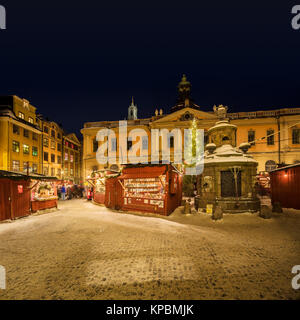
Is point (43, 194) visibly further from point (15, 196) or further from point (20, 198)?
point (15, 196)

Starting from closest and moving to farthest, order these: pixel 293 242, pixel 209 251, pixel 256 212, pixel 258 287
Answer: pixel 258 287, pixel 209 251, pixel 293 242, pixel 256 212

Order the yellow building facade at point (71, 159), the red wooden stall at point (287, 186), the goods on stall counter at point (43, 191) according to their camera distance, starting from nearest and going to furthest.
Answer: the red wooden stall at point (287, 186), the goods on stall counter at point (43, 191), the yellow building facade at point (71, 159)

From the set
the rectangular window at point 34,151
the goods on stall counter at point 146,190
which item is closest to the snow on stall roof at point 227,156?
the goods on stall counter at point 146,190

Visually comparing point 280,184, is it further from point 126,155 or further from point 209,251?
point 126,155

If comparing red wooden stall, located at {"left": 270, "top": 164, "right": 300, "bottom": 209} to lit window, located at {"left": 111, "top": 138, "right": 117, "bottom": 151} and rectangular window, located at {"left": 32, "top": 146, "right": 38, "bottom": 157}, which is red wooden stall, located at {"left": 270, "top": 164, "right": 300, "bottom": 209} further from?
rectangular window, located at {"left": 32, "top": 146, "right": 38, "bottom": 157}

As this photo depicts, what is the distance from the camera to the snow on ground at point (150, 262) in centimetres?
362

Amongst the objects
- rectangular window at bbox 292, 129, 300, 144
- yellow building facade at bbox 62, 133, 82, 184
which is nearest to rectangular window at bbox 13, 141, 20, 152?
yellow building facade at bbox 62, 133, 82, 184

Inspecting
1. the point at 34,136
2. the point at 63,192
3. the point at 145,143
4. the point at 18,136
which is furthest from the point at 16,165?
the point at 145,143

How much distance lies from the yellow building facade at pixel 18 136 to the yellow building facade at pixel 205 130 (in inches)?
356

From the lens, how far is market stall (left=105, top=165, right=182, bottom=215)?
11703 millimetres

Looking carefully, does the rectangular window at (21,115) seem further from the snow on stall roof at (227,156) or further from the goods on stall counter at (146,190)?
the snow on stall roof at (227,156)
